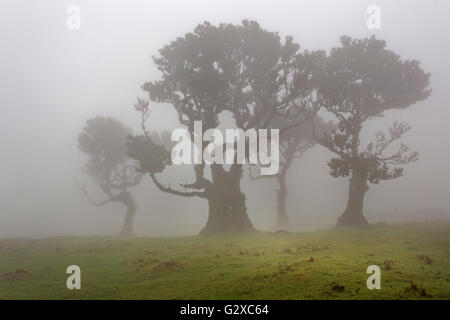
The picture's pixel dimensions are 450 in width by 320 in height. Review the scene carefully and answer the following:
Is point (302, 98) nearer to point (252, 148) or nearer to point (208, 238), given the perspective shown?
point (252, 148)

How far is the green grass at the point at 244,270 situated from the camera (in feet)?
50.6

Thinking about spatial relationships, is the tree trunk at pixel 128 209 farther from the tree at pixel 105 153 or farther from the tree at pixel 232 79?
the tree at pixel 232 79

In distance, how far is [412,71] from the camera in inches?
1619

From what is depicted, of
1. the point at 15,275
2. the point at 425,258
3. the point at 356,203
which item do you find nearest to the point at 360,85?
the point at 356,203

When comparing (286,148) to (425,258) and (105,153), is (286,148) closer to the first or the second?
(105,153)

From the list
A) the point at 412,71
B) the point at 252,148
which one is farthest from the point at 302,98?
the point at 412,71

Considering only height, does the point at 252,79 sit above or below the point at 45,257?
above

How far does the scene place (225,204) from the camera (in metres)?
38.1

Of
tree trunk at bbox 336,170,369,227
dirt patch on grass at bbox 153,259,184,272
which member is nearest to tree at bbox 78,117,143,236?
tree trunk at bbox 336,170,369,227

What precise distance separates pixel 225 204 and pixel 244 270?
61.1 ft

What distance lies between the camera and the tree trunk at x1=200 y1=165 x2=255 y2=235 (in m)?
37.8

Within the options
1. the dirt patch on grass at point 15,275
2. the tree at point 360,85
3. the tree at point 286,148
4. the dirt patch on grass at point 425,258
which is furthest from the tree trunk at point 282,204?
the dirt patch on grass at point 15,275

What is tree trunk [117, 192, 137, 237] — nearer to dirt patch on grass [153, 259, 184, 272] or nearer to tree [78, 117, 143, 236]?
tree [78, 117, 143, 236]
